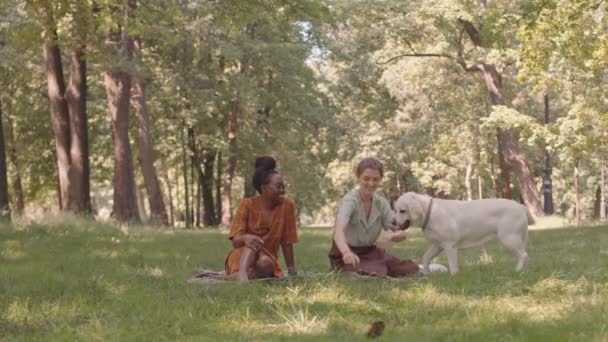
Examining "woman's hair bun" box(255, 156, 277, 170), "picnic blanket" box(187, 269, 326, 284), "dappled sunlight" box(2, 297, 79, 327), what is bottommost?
"picnic blanket" box(187, 269, 326, 284)

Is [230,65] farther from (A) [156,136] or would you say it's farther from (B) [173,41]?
(B) [173,41]

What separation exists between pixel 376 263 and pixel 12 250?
231 inches

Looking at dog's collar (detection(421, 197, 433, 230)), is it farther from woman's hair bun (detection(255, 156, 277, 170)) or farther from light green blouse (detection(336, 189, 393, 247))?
woman's hair bun (detection(255, 156, 277, 170))

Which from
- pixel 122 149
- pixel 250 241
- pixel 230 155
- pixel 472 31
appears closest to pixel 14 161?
pixel 230 155

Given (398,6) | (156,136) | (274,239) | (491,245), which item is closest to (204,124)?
(156,136)

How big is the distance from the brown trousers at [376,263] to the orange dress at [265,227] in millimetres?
568

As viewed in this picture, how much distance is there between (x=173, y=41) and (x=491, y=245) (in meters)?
8.17

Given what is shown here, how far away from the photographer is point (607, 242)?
50.6 feet

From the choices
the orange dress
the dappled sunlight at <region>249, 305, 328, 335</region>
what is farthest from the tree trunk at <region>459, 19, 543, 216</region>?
the dappled sunlight at <region>249, 305, 328, 335</region>

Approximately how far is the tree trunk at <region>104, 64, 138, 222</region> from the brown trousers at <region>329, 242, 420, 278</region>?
52.4 feet

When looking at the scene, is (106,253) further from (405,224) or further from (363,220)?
(405,224)

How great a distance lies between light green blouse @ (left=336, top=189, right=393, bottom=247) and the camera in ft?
29.0

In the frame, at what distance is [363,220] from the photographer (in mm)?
8914

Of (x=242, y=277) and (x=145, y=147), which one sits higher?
(x=145, y=147)
